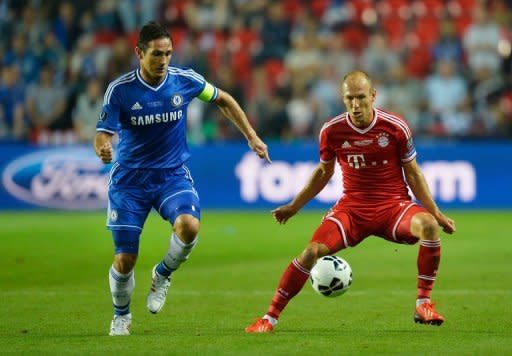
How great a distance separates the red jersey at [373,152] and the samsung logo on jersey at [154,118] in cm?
119

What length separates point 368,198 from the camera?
8.60m

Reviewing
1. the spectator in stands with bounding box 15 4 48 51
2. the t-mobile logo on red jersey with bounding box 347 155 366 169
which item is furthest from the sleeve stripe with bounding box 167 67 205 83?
the spectator in stands with bounding box 15 4 48 51

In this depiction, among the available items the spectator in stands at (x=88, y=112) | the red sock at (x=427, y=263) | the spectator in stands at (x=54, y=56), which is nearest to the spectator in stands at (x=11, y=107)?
the spectator in stands at (x=54, y=56)

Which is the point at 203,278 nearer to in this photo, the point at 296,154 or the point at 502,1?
the point at 296,154

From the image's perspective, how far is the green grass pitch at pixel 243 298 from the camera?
745 cm

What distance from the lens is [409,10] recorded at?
22297mm

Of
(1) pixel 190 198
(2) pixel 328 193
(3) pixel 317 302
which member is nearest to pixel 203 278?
(3) pixel 317 302

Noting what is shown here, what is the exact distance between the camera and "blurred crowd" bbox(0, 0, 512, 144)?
20.5 metres

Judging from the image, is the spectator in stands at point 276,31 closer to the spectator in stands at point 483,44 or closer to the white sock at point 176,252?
the spectator in stands at point 483,44

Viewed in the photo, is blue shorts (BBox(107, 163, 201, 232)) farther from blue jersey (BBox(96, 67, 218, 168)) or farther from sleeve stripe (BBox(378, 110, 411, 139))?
sleeve stripe (BBox(378, 110, 411, 139))

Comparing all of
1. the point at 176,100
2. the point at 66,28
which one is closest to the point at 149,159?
the point at 176,100

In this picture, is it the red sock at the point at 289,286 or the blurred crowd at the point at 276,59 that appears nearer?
the red sock at the point at 289,286

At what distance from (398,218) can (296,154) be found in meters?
11.1

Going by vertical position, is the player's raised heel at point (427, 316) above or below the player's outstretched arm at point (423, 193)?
below
